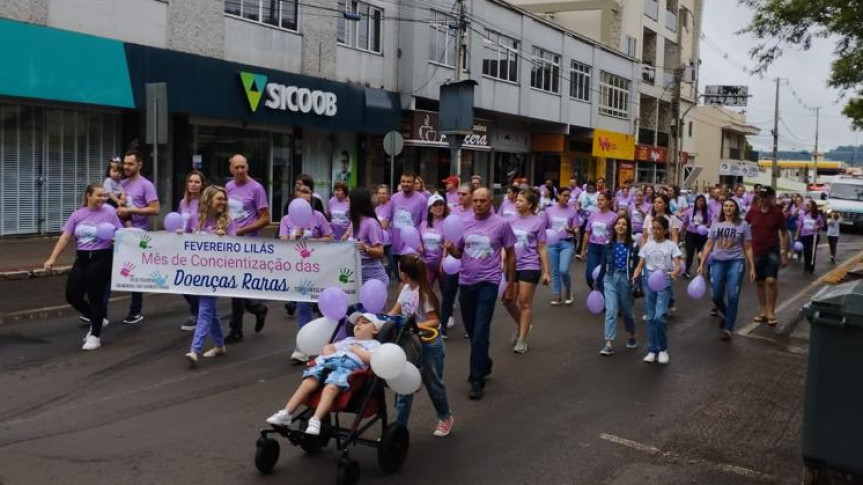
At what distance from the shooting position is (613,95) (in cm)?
4562

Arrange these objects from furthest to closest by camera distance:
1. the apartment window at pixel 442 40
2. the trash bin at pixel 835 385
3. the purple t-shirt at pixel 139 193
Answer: the apartment window at pixel 442 40
the purple t-shirt at pixel 139 193
the trash bin at pixel 835 385

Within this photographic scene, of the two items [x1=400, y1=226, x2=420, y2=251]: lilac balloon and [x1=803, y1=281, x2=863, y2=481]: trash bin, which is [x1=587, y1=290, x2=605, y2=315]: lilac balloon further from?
[x1=803, y1=281, x2=863, y2=481]: trash bin

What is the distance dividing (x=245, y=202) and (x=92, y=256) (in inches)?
63.6

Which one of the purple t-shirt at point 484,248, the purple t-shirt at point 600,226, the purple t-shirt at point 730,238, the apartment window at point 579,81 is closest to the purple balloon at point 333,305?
the purple t-shirt at point 484,248

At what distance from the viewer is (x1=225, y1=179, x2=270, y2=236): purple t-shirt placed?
28.9 feet

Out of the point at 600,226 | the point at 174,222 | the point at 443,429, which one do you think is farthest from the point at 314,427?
the point at 600,226

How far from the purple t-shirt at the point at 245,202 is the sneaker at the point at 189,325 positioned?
1474 millimetres

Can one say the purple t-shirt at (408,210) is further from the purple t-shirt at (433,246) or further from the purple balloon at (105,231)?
the purple balloon at (105,231)

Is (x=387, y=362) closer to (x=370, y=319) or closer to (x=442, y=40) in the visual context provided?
(x=370, y=319)

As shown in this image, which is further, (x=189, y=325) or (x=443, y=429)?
(x=189, y=325)

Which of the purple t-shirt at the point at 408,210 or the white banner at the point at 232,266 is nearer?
the white banner at the point at 232,266

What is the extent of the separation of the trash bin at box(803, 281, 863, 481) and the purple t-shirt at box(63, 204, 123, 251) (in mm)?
6803

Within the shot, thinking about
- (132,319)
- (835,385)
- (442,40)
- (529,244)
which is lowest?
(132,319)

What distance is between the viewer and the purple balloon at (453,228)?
7172 mm
